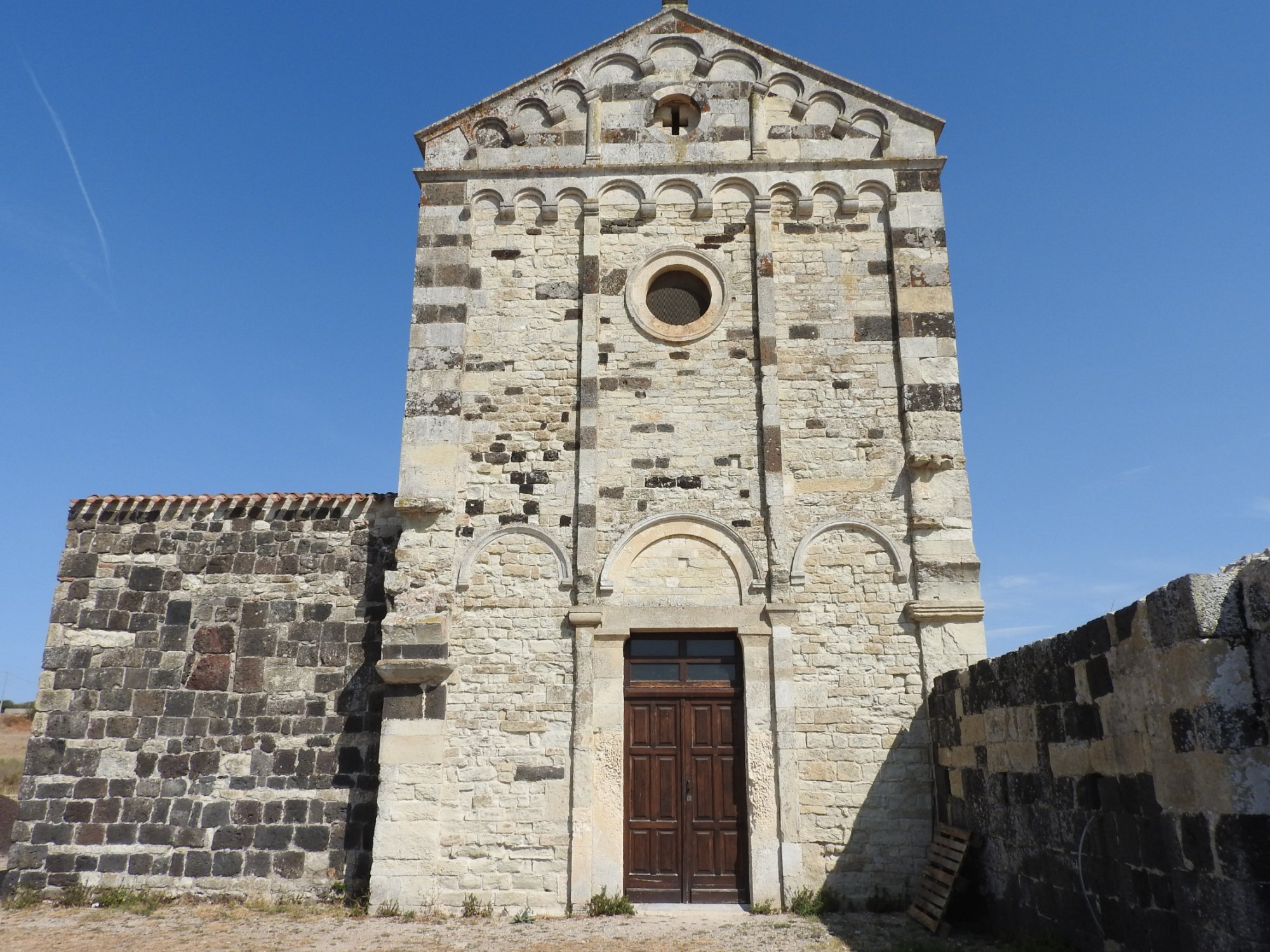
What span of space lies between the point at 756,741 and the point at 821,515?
224 centimetres

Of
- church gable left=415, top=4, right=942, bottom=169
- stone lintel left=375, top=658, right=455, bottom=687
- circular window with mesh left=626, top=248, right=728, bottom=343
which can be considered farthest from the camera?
church gable left=415, top=4, right=942, bottom=169

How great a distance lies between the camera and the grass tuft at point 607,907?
7.89 meters

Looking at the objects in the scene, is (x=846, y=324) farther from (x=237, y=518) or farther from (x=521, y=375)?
(x=237, y=518)

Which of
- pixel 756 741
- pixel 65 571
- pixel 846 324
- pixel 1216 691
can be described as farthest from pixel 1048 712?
pixel 65 571

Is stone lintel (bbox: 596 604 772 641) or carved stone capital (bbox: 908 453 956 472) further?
carved stone capital (bbox: 908 453 956 472)

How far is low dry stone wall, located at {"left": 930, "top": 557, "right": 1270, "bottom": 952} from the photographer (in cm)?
414

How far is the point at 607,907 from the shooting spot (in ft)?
25.9

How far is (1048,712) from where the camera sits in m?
6.00

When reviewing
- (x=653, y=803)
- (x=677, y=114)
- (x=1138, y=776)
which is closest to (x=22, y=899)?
(x=653, y=803)

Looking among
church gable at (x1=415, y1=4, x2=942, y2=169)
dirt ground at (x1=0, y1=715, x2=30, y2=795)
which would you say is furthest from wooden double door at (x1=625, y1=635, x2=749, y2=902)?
dirt ground at (x1=0, y1=715, x2=30, y2=795)

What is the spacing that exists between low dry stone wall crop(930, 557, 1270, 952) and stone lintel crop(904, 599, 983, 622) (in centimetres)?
141

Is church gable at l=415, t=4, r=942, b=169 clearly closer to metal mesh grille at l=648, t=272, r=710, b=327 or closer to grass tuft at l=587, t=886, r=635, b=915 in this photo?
metal mesh grille at l=648, t=272, r=710, b=327

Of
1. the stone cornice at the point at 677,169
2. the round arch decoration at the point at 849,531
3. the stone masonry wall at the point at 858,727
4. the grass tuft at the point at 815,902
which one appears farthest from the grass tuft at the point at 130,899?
the stone cornice at the point at 677,169

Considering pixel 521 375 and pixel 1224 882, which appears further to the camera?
pixel 521 375
